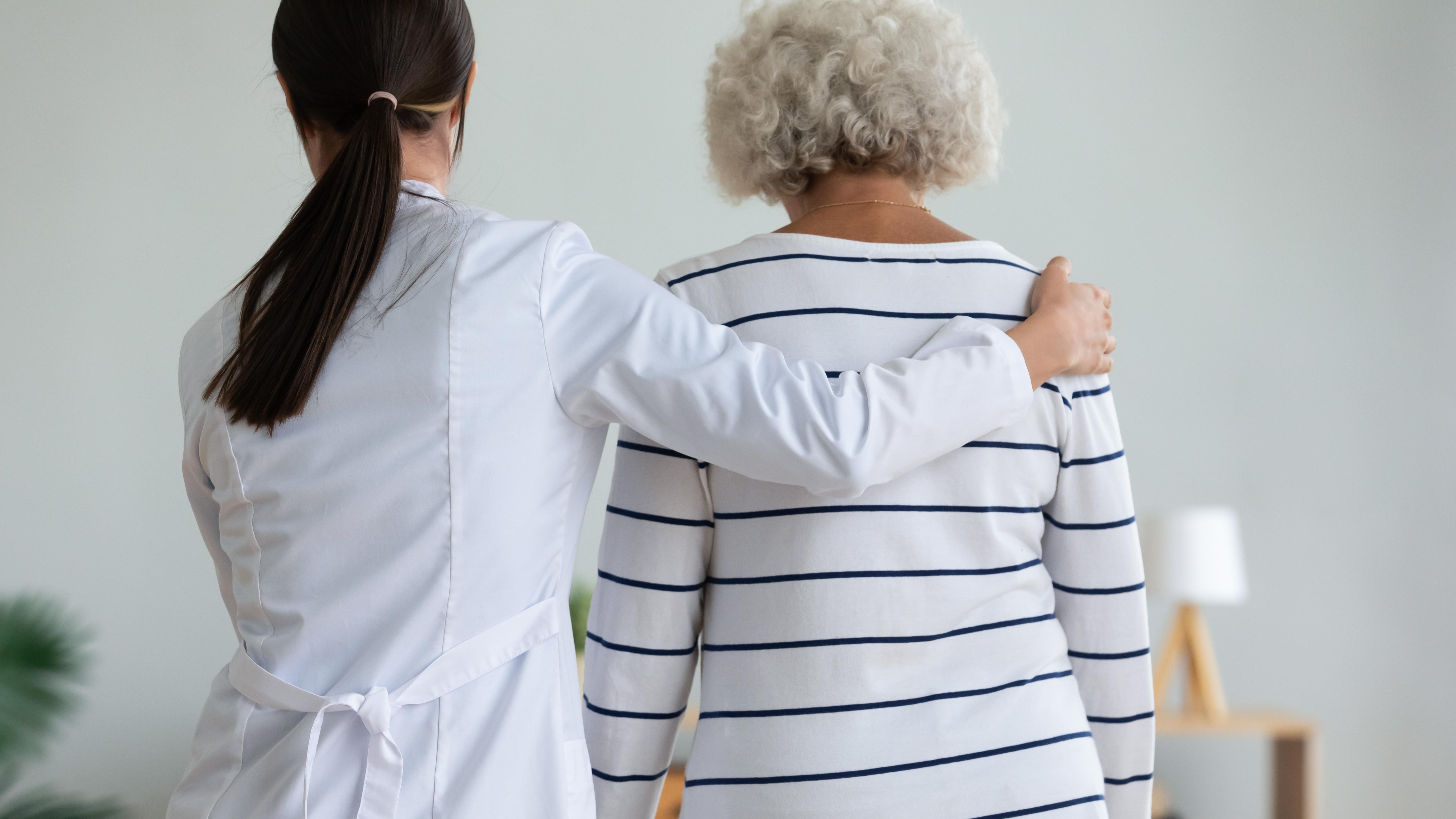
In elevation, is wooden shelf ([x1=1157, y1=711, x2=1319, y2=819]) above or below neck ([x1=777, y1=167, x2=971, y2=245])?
below

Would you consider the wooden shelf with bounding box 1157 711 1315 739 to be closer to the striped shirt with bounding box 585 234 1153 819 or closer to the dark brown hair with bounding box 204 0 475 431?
the striped shirt with bounding box 585 234 1153 819

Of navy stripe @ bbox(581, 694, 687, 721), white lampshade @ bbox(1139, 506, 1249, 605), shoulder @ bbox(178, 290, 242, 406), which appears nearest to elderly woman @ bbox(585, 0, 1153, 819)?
navy stripe @ bbox(581, 694, 687, 721)

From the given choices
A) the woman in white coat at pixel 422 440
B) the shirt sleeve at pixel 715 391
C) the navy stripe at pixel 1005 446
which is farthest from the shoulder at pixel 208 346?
the navy stripe at pixel 1005 446

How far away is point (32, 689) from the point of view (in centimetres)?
189

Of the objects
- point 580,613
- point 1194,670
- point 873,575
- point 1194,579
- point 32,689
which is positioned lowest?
point 1194,670

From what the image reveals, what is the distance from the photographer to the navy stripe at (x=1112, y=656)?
1.07 metres

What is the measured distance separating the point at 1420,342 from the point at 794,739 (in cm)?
292

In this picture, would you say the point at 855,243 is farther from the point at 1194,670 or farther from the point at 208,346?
the point at 1194,670

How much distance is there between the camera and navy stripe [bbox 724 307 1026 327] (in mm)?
968

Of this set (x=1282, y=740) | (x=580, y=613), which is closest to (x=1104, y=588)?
(x=580, y=613)

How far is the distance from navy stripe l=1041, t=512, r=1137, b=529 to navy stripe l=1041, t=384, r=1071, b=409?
0.11 m

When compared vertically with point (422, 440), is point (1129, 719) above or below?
below

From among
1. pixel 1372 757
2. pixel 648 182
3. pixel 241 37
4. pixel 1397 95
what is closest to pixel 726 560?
pixel 648 182

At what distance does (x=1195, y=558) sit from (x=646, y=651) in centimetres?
204
